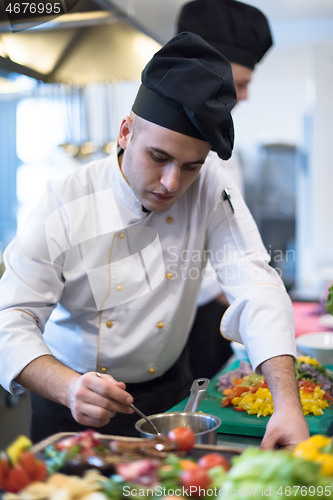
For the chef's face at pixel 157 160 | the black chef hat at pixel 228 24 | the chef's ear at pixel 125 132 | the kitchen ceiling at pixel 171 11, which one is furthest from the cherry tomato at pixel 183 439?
the black chef hat at pixel 228 24

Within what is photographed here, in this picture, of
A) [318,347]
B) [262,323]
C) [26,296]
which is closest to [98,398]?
[26,296]

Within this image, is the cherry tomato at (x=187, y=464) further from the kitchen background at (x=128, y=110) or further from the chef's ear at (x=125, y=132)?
the chef's ear at (x=125, y=132)

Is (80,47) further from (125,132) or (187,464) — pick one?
(187,464)

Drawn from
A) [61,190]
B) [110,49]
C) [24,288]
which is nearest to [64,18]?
[110,49]

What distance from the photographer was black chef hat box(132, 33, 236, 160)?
3.33 ft

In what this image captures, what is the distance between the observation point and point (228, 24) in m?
1.72

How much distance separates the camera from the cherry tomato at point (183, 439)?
2.11ft

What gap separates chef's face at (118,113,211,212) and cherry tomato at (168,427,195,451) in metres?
0.58

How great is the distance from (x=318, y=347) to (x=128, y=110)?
2456mm

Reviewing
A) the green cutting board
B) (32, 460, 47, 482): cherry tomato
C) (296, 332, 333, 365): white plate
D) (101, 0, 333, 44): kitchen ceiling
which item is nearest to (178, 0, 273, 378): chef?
(101, 0, 333, 44): kitchen ceiling

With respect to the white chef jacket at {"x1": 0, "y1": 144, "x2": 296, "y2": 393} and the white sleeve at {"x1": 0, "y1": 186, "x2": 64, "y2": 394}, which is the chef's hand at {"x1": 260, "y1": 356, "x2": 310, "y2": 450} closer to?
the white chef jacket at {"x1": 0, "y1": 144, "x2": 296, "y2": 393}

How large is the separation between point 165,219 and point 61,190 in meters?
0.29

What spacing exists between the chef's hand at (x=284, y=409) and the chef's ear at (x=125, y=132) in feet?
2.05

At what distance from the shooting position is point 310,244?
450 centimetres
